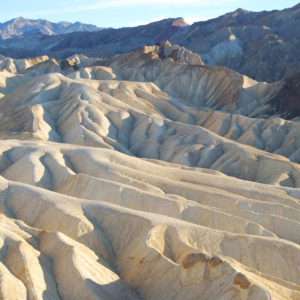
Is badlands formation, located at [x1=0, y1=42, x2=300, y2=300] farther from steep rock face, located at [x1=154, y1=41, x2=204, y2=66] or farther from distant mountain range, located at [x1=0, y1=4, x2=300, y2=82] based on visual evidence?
distant mountain range, located at [x1=0, y1=4, x2=300, y2=82]

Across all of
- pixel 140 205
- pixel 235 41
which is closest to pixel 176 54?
pixel 235 41

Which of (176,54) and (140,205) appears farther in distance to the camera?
(176,54)

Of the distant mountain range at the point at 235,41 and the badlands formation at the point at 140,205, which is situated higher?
the badlands formation at the point at 140,205

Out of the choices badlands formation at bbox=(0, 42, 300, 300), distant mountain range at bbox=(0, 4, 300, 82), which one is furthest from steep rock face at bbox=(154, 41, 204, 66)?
badlands formation at bbox=(0, 42, 300, 300)

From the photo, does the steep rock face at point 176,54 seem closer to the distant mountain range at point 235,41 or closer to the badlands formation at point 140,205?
the distant mountain range at point 235,41

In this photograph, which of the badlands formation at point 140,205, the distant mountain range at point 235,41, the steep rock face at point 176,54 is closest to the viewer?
the badlands formation at point 140,205

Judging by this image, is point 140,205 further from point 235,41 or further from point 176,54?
point 235,41

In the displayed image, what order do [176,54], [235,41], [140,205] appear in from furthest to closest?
[235,41] → [176,54] → [140,205]

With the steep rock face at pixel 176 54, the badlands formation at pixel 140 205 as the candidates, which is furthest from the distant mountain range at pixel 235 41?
the badlands formation at pixel 140 205
